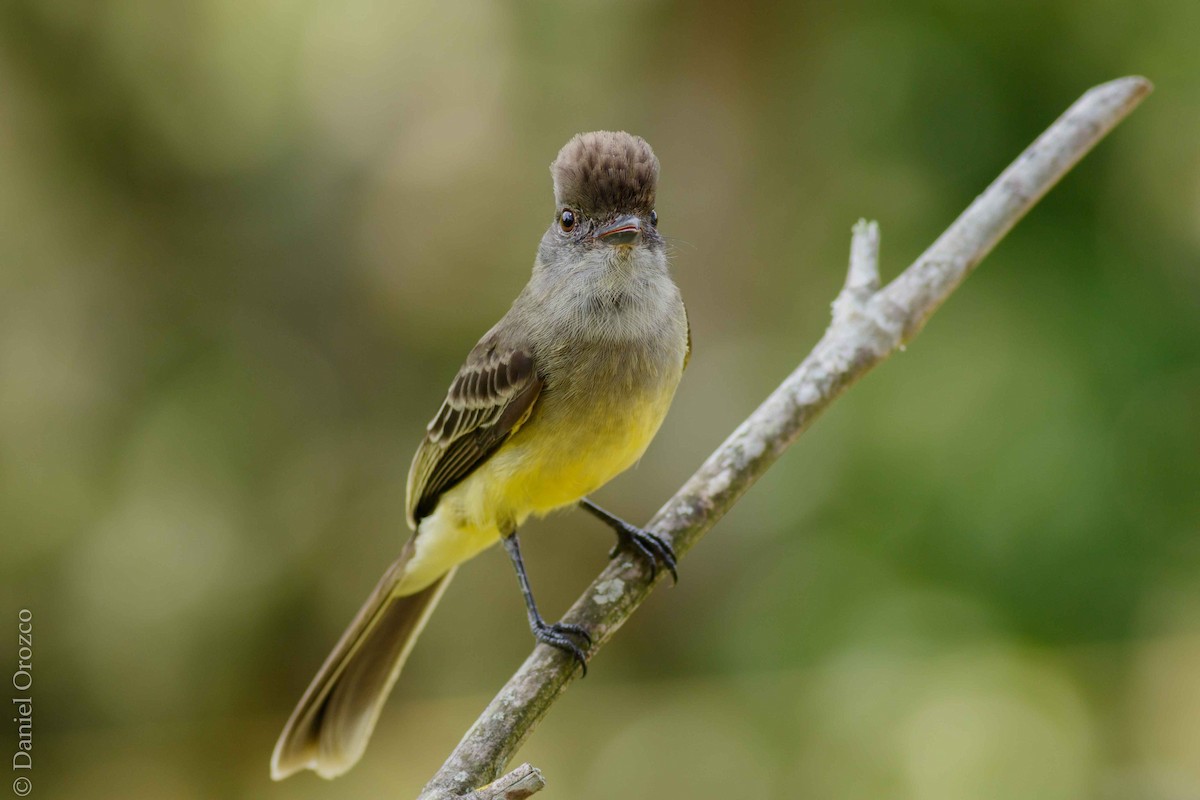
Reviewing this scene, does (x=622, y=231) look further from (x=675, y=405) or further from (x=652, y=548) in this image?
(x=675, y=405)

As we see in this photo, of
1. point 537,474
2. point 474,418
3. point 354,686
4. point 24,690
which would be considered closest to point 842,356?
point 537,474

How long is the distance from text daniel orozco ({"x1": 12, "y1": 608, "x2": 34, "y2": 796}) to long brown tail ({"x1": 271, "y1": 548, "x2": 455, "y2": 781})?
2194 mm

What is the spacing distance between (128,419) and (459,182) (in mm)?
1889

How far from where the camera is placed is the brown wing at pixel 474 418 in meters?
2.90

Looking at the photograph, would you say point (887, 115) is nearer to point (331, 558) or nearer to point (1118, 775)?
point (1118, 775)

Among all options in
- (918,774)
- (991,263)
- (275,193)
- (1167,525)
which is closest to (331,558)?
(275,193)

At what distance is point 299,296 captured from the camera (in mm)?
5520

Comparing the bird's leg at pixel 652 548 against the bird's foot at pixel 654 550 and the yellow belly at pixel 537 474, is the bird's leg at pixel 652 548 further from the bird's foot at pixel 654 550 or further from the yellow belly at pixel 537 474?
the yellow belly at pixel 537 474

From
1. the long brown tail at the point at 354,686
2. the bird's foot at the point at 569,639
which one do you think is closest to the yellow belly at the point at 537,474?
the long brown tail at the point at 354,686

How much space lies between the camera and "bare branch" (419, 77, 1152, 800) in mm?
2760

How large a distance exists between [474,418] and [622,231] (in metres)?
0.66

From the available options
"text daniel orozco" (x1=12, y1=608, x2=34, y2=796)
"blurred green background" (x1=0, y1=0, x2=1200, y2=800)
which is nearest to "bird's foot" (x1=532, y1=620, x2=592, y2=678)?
"blurred green background" (x1=0, y1=0, x2=1200, y2=800)

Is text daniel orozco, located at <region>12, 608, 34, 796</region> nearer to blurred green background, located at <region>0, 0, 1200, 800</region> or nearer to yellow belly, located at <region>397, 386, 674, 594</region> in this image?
blurred green background, located at <region>0, 0, 1200, 800</region>

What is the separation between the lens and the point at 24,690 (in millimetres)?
4863
